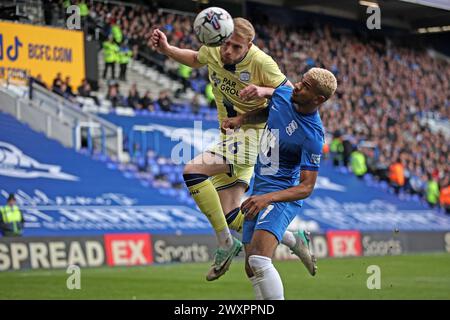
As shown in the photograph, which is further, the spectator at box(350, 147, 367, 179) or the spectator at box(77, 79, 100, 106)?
the spectator at box(350, 147, 367, 179)

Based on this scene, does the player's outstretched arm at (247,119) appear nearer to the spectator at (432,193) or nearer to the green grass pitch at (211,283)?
the green grass pitch at (211,283)

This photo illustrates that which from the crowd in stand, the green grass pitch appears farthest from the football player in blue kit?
the crowd in stand

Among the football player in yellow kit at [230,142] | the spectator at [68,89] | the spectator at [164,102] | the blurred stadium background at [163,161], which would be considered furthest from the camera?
the spectator at [164,102]

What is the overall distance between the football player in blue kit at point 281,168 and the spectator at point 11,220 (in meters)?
12.0

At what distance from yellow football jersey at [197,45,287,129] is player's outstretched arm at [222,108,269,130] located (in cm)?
10

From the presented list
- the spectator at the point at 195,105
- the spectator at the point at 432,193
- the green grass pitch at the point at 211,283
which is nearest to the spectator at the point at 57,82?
the spectator at the point at 195,105

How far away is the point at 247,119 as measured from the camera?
1005cm

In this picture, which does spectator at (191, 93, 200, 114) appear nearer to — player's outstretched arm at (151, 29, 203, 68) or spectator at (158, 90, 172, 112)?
spectator at (158, 90, 172, 112)

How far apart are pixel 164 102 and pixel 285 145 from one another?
1792 cm

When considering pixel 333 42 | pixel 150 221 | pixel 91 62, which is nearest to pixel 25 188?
pixel 150 221

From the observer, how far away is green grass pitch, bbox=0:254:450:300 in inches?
618

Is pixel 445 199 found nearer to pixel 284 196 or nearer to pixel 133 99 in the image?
pixel 133 99

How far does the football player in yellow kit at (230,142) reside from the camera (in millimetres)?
9992

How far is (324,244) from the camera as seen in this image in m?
26.4
